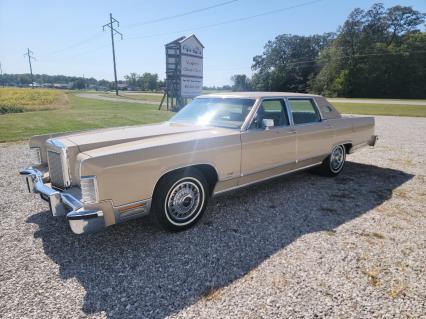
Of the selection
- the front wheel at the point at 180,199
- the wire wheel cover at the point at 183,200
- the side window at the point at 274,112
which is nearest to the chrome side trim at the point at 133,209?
the front wheel at the point at 180,199

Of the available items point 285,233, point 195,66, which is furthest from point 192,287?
point 195,66

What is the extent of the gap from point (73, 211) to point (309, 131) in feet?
12.2

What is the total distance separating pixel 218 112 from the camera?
4.32 metres

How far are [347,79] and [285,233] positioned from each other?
204 feet

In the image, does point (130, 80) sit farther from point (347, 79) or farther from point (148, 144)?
point (148, 144)

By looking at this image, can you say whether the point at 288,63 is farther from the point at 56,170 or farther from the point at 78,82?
the point at 78,82

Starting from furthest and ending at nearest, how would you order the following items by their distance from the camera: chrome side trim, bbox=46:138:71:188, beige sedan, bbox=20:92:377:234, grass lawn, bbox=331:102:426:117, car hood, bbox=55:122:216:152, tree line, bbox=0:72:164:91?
tree line, bbox=0:72:164:91 → grass lawn, bbox=331:102:426:117 → car hood, bbox=55:122:216:152 → chrome side trim, bbox=46:138:71:188 → beige sedan, bbox=20:92:377:234

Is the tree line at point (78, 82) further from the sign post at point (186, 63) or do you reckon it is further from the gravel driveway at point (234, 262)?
the gravel driveway at point (234, 262)

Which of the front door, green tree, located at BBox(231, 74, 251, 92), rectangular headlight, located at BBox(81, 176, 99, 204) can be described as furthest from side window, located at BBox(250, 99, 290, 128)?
green tree, located at BBox(231, 74, 251, 92)

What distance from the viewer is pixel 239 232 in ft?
11.2

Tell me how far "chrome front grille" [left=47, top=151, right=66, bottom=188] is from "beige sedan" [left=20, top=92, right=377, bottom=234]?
0.4 inches

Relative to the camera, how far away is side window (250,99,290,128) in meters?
4.18

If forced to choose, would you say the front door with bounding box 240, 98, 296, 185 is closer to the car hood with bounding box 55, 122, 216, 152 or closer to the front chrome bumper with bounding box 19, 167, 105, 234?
the car hood with bounding box 55, 122, 216, 152

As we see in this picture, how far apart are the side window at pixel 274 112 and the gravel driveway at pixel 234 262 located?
1209 millimetres
